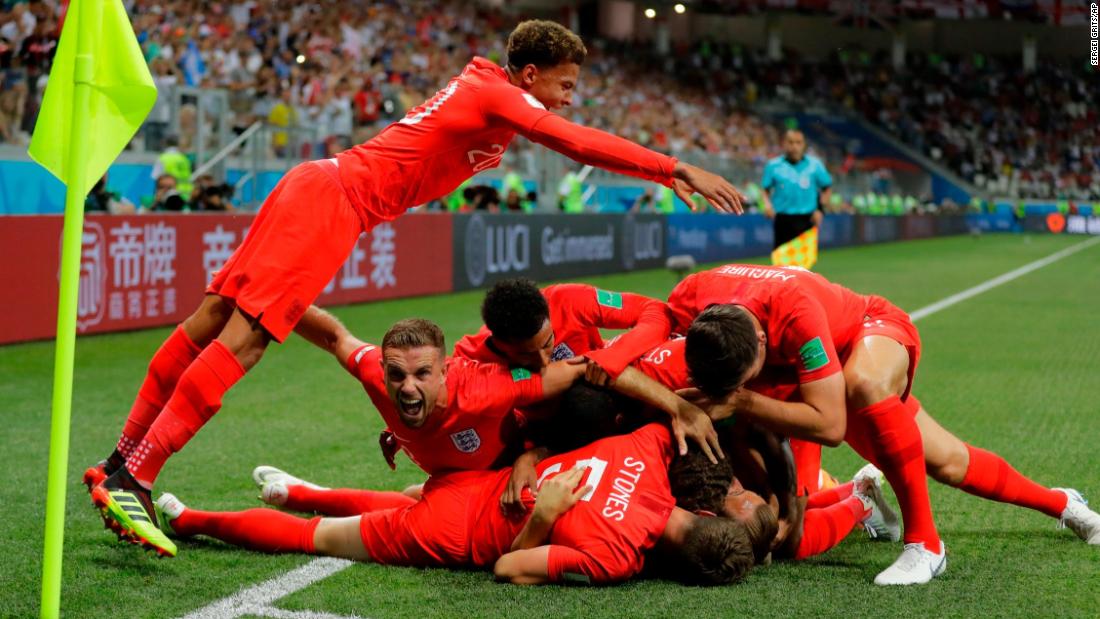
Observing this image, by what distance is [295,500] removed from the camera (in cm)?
522

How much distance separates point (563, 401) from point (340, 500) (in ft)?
3.65

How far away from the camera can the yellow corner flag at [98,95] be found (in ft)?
11.1

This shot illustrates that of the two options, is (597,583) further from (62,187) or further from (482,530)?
(62,187)

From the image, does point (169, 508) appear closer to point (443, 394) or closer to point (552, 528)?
point (443, 394)

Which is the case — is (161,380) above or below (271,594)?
above

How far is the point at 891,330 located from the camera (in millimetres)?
4750

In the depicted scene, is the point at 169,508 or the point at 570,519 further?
the point at 169,508

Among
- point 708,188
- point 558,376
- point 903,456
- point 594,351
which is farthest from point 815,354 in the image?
point 558,376

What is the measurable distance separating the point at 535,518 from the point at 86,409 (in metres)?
4.56

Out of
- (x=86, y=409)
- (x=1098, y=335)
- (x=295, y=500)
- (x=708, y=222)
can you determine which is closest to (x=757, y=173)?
(x=708, y=222)

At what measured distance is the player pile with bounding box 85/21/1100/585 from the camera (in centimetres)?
418

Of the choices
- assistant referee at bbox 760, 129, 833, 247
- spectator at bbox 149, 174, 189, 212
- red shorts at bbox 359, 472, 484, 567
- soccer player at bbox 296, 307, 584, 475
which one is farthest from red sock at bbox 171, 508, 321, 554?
assistant referee at bbox 760, 129, 833, 247

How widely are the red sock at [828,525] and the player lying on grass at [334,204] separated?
→ 124 cm

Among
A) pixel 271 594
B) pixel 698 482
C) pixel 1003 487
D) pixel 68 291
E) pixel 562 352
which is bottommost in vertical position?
pixel 271 594
